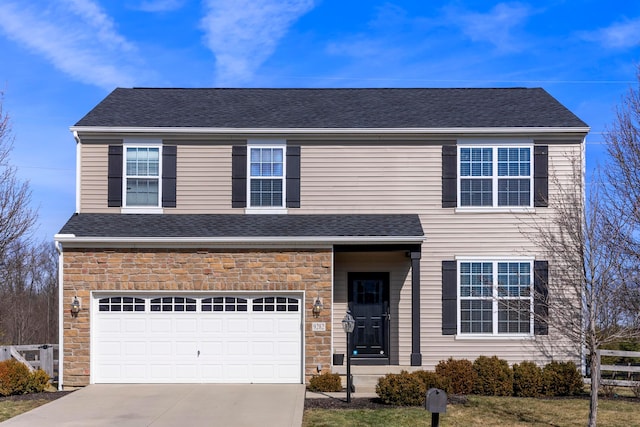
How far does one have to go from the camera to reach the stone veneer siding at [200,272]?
51.7 ft

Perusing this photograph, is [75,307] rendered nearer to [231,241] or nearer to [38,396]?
[38,396]

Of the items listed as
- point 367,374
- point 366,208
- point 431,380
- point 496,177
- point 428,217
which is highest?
point 496,177

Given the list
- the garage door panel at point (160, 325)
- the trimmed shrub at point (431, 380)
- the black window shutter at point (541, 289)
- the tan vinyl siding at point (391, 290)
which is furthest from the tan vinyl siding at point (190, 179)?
the black window shutter at point (541, 289)

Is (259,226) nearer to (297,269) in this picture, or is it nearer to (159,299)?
(297,269)

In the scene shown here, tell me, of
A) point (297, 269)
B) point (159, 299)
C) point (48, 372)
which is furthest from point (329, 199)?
point (48, 372)

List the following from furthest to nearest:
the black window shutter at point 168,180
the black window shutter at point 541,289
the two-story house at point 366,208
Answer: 1. the black window shutter at point 168,180
2. the black window shutter at point 541,289
3. the two-story house at point 366,208

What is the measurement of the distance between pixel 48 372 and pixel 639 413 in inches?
514

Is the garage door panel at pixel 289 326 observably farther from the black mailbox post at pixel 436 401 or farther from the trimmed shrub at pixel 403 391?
the black mailbox post at pixel 436 401

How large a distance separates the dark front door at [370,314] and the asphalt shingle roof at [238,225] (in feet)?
5.33

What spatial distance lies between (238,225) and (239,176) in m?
1.49

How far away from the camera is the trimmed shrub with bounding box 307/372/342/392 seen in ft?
48.8

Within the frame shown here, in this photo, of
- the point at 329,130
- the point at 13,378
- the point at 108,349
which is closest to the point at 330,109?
the point at 329,130

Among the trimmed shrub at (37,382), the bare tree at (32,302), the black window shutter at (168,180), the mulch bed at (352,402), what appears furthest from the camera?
the bare tree at (32,302)

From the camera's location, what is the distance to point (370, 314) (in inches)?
691
